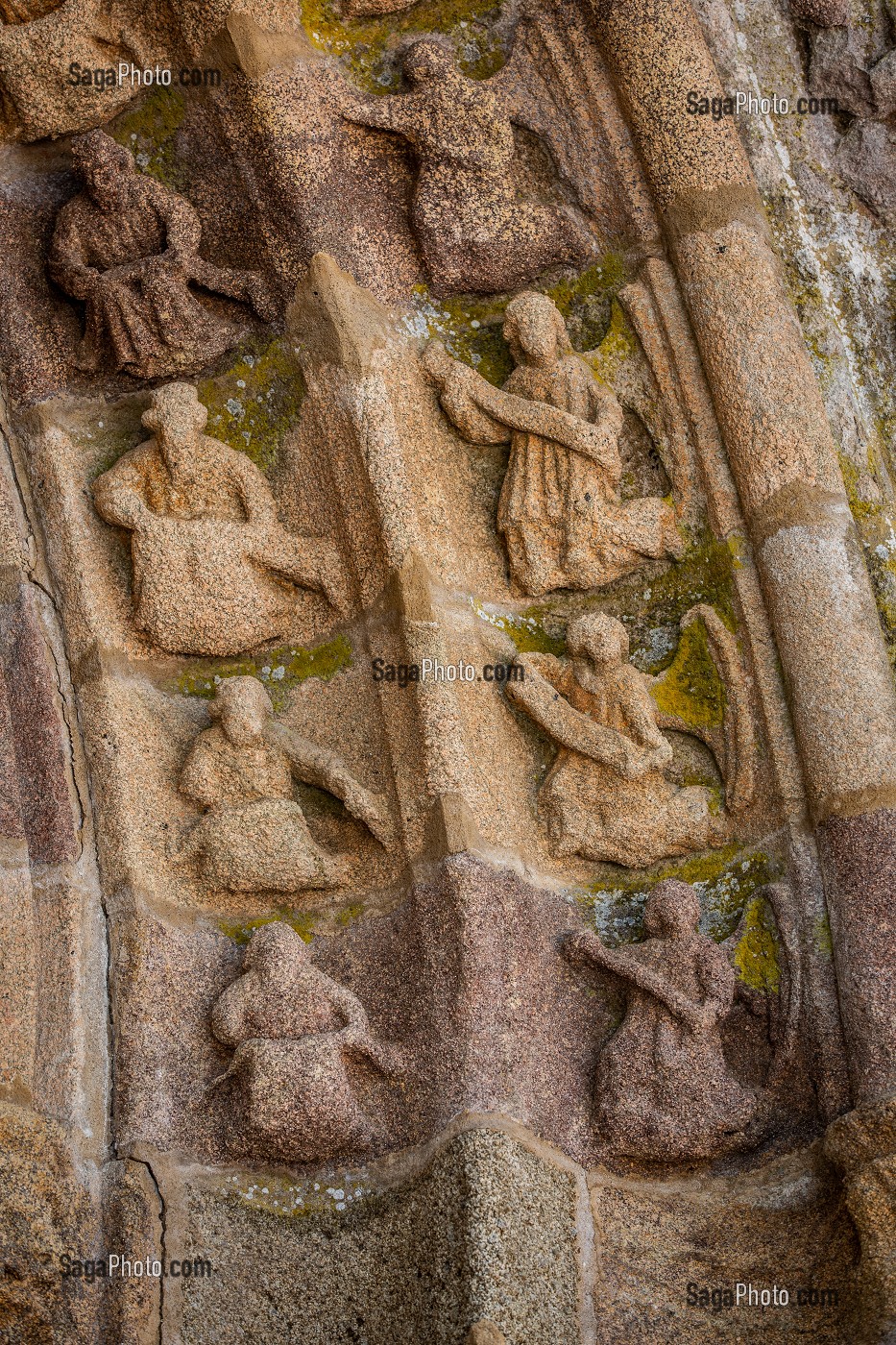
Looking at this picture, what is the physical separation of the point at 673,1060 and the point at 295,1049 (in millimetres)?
1164

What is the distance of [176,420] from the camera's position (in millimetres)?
6137

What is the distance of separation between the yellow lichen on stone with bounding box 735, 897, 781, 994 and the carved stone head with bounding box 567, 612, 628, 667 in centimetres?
94

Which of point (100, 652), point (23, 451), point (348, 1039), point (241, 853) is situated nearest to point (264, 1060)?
point (348, 1039)

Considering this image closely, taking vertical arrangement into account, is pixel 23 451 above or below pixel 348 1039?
above

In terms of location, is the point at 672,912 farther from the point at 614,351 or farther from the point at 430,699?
the point at 614,351

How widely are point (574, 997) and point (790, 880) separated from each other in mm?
792

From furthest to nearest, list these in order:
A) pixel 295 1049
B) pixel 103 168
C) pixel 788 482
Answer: pixel 103 168
pixel 788 482
pixel 295 1049

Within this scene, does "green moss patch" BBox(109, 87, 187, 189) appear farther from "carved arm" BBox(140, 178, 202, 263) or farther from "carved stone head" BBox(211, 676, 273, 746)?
"carved stone head" BBox(211, 676, 273, 746)

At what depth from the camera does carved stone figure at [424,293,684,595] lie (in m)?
6.13

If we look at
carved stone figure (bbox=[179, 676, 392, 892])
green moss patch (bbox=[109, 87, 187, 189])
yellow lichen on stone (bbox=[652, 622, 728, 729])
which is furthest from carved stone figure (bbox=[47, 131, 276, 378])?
yellow lichen on stone (bbox=[652, 622, 728, 729])

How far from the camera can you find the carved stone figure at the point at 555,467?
6.13 metres

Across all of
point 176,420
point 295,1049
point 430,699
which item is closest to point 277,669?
point 430,699

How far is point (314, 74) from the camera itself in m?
6.33

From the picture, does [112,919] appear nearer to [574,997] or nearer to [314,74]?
[574,997]
